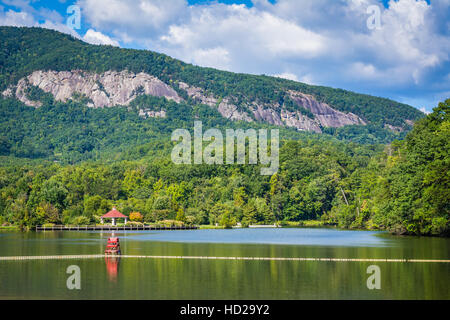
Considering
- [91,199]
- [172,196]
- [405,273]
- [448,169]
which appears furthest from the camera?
[172,196]

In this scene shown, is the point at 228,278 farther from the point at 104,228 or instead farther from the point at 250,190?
the point at 250,190

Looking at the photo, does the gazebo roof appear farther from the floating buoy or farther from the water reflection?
the water reflection

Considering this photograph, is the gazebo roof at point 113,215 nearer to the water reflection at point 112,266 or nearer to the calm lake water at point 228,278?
the calm lake water at point 228,278

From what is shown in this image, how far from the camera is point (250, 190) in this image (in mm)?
125625

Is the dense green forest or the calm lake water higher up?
the dense green forest

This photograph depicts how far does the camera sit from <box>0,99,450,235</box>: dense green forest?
6347cm

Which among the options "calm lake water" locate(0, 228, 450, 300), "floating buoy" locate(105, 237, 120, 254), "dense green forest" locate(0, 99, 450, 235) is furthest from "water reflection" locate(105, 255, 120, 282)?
"dense green forest" locate(0, 99, 450, 235)

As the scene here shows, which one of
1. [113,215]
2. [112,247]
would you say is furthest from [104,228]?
[112,247]

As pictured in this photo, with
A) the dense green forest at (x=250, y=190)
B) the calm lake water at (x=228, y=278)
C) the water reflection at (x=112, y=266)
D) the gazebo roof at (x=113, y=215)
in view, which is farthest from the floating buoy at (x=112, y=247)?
the gazebo roof at (x=113, y=215)
